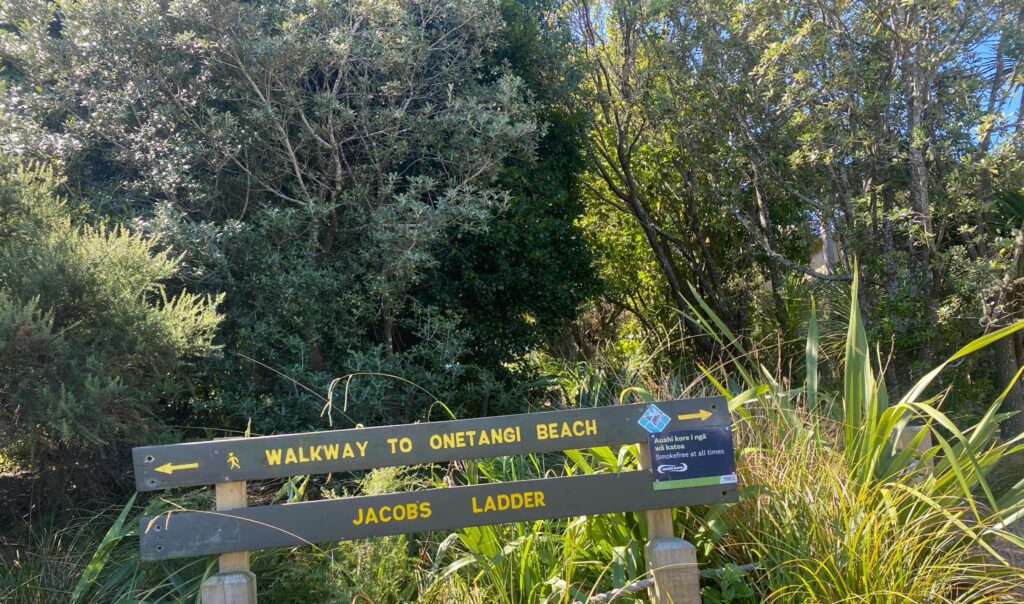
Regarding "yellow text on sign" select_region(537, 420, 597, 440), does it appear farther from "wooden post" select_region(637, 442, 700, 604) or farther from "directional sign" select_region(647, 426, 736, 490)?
"wooden post" select_region(637, 442, 700, 604)

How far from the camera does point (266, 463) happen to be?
3238mm

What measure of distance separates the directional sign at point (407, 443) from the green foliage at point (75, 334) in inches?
40.0

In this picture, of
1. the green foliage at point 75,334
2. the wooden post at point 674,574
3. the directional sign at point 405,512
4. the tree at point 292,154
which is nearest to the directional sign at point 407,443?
the directional sign at point 405,512

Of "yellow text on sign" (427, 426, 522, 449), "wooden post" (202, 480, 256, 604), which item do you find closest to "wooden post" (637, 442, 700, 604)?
"yellow text on sign" (427, 426, 522, 449)

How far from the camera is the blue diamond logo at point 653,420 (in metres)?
3.43

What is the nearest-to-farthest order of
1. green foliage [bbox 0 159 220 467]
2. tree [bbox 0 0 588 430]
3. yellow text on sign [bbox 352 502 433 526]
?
yellow text on sign [bbox 352 502 433 526], green foliage [bbox 0 159 220 467], tree [bbox 0 0 588 430]

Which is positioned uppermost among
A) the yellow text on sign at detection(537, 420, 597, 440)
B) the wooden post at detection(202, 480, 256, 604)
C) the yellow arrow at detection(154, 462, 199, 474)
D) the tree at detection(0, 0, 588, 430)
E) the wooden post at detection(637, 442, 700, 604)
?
the tree at detection(0, 0, 588, 430)

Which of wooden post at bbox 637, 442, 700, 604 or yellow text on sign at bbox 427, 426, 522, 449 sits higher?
yellow text on sign at bbox 427, 426, 522, 449

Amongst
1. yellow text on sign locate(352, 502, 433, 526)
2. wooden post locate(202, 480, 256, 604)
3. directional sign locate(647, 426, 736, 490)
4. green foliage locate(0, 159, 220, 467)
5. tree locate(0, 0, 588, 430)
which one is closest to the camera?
wooden post locate(202, 480, 256, 604)

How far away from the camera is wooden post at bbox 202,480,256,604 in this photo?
10.4 ft

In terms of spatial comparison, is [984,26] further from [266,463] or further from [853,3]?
[266,463]

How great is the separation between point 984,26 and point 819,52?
1110 millimetres

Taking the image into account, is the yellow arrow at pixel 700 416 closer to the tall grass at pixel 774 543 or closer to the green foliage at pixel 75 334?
the tall grass at pixel 774 543

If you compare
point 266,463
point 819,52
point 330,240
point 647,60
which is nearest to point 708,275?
point 647,60
